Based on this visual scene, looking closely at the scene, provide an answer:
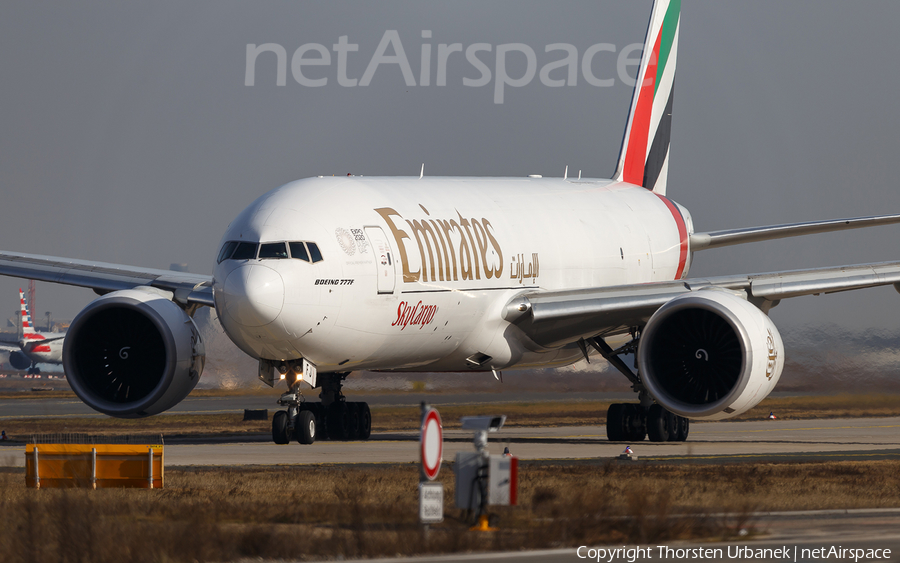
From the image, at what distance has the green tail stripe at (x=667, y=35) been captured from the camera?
111 ft

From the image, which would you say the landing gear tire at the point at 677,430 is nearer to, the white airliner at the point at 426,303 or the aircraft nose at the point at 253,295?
the white airliner at the point at 426,303

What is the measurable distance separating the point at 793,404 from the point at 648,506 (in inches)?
948

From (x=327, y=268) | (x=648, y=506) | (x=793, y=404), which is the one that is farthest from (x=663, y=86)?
(x=648, y=506)

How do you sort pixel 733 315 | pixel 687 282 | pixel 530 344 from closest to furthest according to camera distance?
pixel 733 315
pixel 687 282
pixel 530 344

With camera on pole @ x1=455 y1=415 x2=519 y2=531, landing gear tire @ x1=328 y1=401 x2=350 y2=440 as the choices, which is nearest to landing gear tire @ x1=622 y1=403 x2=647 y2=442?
landing gear tire @ x1=328 y1=401 x2=350 y2=440

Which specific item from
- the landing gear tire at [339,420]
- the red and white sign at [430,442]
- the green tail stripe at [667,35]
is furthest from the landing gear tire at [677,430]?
the red and white sign at [430,442]

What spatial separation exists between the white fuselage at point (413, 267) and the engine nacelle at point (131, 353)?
2964 millimetres

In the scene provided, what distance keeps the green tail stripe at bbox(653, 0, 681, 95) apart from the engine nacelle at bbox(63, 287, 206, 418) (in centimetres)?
1633

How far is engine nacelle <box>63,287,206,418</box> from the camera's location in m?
21.5

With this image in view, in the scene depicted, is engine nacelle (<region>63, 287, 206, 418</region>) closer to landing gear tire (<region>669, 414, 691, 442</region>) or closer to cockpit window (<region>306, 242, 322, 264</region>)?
cockpit window (<region>306, 242, 322, 264</region>)

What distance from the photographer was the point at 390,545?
10180 mm

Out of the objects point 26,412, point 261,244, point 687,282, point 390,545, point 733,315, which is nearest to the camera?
point 390,545

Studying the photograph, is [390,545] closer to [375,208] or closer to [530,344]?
[375,208]

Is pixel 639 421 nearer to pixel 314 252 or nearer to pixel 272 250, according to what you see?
pixel 314 252
